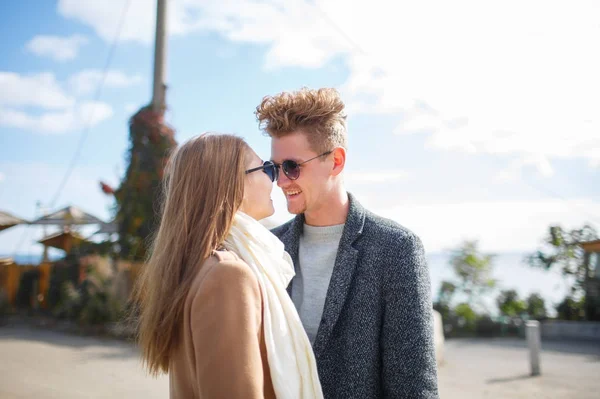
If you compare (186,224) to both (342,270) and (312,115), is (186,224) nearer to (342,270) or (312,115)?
(342,270)

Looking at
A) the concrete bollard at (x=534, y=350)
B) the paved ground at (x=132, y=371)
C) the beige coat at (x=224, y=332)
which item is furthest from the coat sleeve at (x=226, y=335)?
the concrete bollard at (x=534, y=350)

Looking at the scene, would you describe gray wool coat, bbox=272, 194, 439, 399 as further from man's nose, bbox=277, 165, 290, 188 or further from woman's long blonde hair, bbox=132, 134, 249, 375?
woman's long blonde hair, bbox=132, 134, 249, 375

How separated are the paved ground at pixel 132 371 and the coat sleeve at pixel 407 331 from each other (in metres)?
4.54

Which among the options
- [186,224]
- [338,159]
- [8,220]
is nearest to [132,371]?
[338,159]

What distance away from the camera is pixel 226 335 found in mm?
1426

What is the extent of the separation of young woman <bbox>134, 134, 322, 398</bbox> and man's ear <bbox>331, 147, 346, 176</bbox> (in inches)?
27.9

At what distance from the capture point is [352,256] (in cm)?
232

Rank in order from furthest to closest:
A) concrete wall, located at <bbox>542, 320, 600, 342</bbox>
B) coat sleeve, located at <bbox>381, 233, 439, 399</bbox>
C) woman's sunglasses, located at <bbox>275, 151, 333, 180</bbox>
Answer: concrete wall, located at <bbox>542, 320, 600, 342</bbox>, woman's sunglasses, located at <bbox>275, 151, 333, 180</bbox>, coat sleeve, located at <bbox>381, 233, 439, 399</bbox>

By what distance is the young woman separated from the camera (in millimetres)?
1438

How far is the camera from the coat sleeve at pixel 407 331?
6.66 ft

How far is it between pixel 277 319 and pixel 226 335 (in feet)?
0.91

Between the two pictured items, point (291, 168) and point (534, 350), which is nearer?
point (291, 168)

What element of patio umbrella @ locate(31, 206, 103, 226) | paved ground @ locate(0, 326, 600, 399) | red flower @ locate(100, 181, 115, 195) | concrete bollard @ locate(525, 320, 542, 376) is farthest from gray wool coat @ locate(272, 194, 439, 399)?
patio umbrella @ locate(31, 206, 103, 226)

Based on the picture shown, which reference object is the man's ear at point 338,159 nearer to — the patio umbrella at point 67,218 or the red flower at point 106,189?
the red flower at point 106,189
